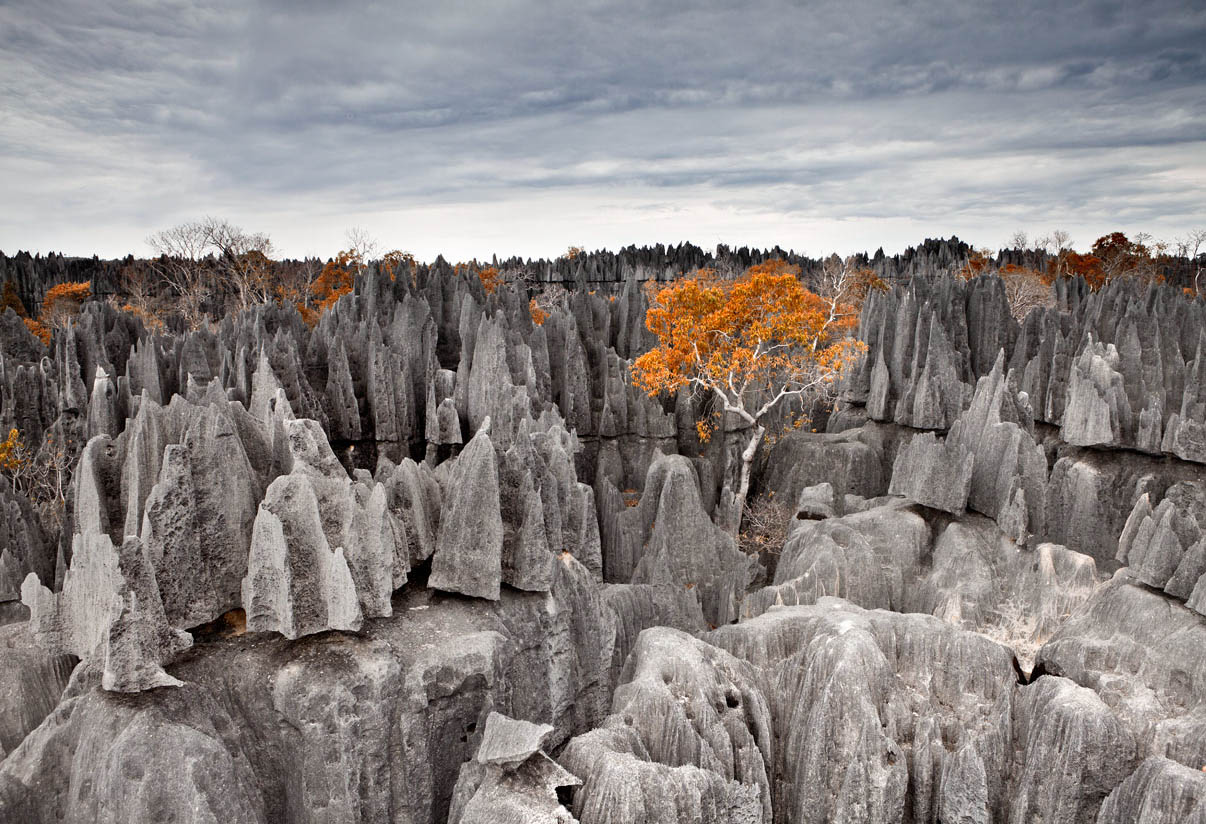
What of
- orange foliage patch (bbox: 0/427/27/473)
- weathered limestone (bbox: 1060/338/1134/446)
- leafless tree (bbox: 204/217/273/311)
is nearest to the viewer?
orange foliage patch (bbox: 0/427/27/473)

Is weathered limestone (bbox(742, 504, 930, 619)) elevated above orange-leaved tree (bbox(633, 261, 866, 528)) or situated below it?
below

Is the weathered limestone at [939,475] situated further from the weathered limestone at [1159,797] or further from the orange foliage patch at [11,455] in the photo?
the orange foliage patch at [11,455]

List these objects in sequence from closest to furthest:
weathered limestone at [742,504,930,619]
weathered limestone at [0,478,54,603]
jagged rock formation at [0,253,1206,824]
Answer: jagged rock formation at [0,253,1206,824] → weathered limestone at [0,478,54,603] → weathered limestone at [742,504,930,619]

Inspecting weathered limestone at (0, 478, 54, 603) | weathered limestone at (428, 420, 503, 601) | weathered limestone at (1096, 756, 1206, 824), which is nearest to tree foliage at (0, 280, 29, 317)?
weathered limestone at (0, 478, 54, 603)

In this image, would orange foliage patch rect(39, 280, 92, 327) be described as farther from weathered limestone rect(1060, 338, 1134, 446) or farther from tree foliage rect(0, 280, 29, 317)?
weathered limestone rect(1060, 338, 1134, 446)

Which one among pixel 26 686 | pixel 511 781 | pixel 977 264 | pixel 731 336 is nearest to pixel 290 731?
pixel 511 781

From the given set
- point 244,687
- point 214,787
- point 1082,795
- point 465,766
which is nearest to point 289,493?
point 244,687

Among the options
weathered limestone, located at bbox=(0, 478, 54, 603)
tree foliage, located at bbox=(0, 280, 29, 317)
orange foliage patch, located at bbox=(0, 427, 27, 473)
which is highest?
tree foliage, located at bbox=(0, 280, 29, 317)

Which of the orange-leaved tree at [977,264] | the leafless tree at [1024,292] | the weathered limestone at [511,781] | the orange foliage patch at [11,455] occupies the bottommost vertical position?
the weathered limestone at [511,781]

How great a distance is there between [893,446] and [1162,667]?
695 inches

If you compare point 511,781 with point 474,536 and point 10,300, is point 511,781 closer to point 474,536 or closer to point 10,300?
point 474,536

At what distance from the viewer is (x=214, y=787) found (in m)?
9.34

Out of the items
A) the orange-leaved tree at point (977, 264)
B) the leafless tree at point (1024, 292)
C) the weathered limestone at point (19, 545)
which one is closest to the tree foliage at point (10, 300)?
the weathered limestone at point (19, 545)

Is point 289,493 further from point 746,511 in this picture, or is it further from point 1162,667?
point 746,511
